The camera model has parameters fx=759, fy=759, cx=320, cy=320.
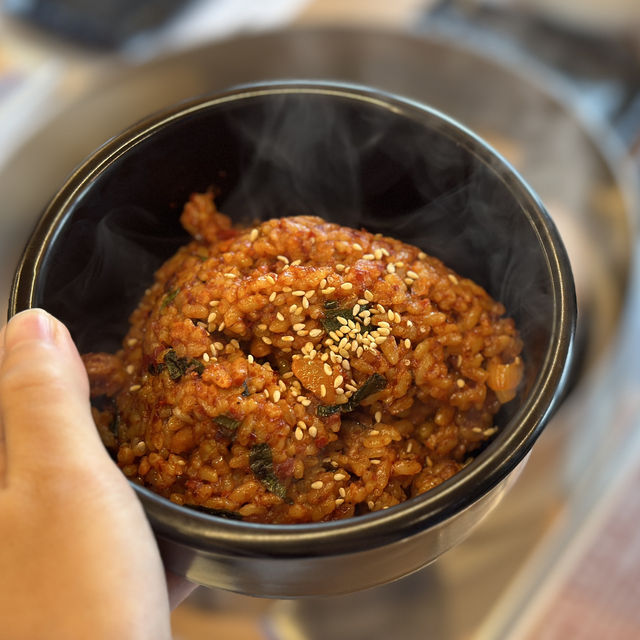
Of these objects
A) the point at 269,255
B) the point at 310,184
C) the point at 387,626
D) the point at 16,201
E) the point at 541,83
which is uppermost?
the point at 541,83

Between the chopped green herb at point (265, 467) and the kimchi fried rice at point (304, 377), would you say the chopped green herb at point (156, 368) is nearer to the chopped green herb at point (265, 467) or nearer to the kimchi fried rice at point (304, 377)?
the kimchi fried rice at point (304, 377)

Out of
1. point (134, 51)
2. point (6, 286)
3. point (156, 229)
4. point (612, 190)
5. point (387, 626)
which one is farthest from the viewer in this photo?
point (134, 51)

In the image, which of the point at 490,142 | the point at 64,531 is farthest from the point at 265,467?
the point at 490,142

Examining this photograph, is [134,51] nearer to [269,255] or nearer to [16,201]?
[16,201]

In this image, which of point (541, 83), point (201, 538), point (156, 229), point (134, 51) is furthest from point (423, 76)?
point (201, 538)

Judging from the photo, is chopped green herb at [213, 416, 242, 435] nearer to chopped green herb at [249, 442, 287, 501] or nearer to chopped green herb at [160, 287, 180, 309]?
chopped green herb at [249, 442, 287, 501]

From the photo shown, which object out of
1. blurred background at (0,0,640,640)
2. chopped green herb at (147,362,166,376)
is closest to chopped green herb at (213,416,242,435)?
chopped green herb at (147,362,166,376)

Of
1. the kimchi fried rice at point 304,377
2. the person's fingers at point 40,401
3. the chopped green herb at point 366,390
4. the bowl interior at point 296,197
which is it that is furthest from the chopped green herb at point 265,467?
the bowl interior at point 296,197
